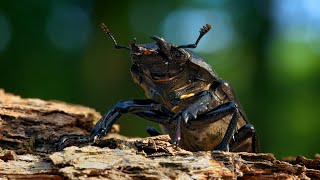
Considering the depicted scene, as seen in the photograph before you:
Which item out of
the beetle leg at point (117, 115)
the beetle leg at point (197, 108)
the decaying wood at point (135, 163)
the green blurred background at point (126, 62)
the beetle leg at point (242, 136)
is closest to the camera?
the decaying wood at point (135, 163)

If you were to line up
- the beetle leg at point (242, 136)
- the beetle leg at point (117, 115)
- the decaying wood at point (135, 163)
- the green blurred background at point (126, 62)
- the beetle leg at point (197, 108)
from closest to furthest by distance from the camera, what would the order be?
the decaying wood at point (135, 163) < the beetle leg at point (197, 108) < the beetle leg at point (117, 115) < the beetle leg at point (242, 136) < the green blurred background at point (126, 62)

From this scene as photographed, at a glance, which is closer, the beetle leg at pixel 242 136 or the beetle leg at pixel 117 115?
the beetle leg at pixel 117 115

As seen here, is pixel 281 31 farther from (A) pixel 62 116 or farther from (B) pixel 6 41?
(A) pixel 62 116

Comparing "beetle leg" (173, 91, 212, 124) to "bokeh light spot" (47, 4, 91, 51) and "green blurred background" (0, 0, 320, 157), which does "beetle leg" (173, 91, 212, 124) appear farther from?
"bokeh light spot" (47, 4, 91, 51)

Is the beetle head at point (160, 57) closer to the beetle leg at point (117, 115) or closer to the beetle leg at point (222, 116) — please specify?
the beetle leg at point (117, 115)

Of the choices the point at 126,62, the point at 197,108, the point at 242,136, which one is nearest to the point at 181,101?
the point at 197,108

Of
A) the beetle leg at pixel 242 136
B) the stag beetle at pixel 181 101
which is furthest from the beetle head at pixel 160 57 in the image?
the beetle leg at pixel 242 136

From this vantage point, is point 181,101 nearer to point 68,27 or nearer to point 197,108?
point 197,108
